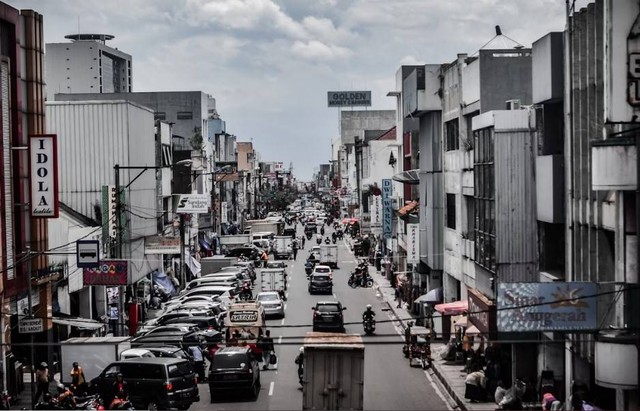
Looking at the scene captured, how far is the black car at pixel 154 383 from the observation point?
29.4 m

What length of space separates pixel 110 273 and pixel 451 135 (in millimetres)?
18144

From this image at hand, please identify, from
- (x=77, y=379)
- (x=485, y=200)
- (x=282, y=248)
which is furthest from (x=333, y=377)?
(x=282, y=248)

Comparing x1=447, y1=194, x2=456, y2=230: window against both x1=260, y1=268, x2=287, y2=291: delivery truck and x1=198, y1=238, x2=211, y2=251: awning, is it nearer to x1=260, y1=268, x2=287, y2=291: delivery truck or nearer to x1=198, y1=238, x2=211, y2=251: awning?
x1=260, y1=268, x2=287, y2=291: delivery truck

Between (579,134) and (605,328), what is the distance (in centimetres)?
576

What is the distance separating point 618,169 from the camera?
71.8 feet

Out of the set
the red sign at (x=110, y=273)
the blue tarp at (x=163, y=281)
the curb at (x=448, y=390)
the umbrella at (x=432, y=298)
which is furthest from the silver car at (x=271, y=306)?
the curb at (x=448, y=390)

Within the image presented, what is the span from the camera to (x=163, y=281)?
65062mm

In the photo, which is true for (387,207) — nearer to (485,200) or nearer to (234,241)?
(234,241)

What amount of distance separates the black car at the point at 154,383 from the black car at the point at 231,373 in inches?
56.0

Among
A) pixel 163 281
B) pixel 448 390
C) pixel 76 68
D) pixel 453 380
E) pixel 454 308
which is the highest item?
pixel 76 68

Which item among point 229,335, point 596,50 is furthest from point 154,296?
point 596,50

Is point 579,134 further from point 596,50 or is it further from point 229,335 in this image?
point 229,335

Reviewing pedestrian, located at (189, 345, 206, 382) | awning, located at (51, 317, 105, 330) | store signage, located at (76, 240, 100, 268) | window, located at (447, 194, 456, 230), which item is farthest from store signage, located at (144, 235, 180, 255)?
pedestrian, located at (189, 345, 206, 382)

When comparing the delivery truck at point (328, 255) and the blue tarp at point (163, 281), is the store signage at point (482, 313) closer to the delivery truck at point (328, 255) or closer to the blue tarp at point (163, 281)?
the blue tarp at point (163, 281)
